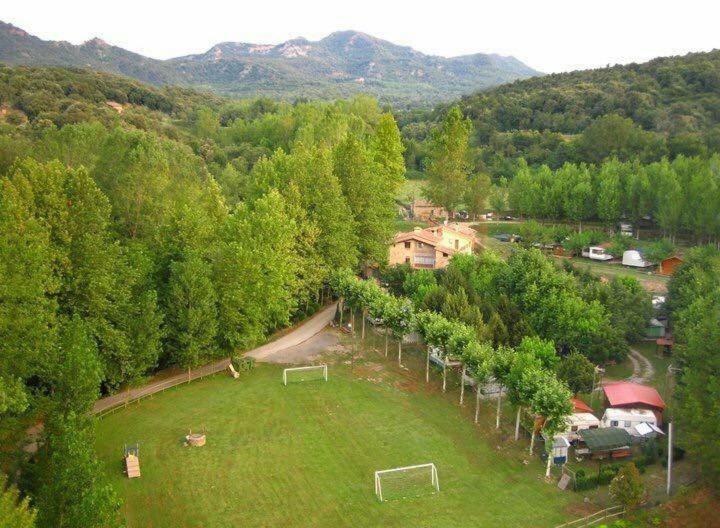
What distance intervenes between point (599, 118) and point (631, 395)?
245 feet

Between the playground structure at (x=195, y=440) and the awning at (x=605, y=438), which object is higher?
the awning at (x=605, y=438)

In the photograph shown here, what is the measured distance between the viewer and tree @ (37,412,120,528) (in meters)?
17.6

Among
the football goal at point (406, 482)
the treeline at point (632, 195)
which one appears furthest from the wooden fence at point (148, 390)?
the treeline at point (632, 195)

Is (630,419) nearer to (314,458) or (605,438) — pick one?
(605,438)

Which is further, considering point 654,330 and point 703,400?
point 654,330

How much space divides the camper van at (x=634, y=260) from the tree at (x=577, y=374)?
3064 centimetres

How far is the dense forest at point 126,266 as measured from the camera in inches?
883

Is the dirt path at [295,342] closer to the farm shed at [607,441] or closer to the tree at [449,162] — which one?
the farm shed at [607,441]

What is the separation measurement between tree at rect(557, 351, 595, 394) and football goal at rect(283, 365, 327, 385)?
13.8m

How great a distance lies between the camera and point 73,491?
18.2 metres

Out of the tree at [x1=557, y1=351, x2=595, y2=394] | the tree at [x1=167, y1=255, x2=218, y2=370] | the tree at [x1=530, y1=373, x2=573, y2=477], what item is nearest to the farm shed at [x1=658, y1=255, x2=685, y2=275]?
the tree at [x1=557, y1=351, x2=595, y2=394]

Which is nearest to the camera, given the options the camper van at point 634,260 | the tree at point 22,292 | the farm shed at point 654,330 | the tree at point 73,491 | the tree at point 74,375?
the tree at point 73,491

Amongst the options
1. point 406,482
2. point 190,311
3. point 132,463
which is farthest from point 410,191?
point 132,463

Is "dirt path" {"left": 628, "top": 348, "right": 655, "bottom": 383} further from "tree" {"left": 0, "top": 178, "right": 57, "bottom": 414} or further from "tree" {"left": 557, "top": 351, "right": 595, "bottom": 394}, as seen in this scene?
"tree" {"left": 0, "top": 178, "right": 57, "bottom": 414}
